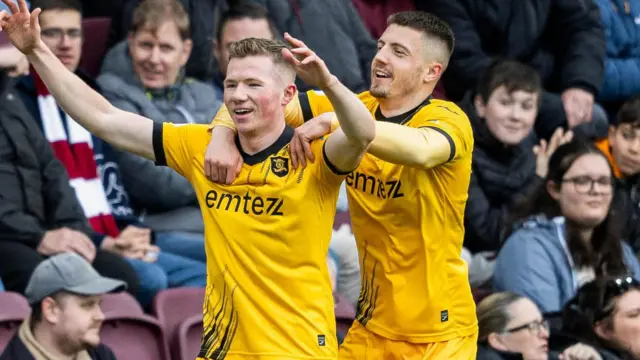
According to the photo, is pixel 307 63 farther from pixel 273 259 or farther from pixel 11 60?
pixel 11 60

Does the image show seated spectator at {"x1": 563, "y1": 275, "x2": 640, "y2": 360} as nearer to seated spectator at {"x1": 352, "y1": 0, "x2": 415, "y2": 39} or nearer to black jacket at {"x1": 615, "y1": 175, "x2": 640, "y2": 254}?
black jacket at {"x1": 615, "y1": 175, "x2": 640, "y2": 254}

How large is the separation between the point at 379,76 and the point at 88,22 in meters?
3.38

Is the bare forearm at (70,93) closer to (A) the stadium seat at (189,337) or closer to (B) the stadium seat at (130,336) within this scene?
(B) the stadium seat at (130,336)

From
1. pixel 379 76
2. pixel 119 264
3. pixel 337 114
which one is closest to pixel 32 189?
pixel 119 264

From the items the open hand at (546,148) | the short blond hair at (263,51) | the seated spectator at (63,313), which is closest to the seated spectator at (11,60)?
the seated spectator at (63,313)

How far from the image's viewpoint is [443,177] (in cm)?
636

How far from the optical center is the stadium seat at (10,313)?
23.2 ft

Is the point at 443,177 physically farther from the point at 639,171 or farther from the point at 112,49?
the point at 639,171

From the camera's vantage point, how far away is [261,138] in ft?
18.9

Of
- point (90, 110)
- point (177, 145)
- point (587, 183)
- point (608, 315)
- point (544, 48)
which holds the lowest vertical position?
point (608, 315)

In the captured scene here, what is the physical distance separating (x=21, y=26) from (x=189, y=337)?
2.39 m

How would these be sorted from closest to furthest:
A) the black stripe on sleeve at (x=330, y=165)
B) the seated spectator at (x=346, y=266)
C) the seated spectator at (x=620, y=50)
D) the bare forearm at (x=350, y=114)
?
the bare forearm at (x=350, y=114)
the black stripe on sleeve at (x=330, y=165)
the seated spectator at (x=346, y=266)
the seated spectator at (x=620, y=50)

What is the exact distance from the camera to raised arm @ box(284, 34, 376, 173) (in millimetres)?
5172

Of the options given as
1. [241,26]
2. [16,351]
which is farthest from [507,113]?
[16,351]
